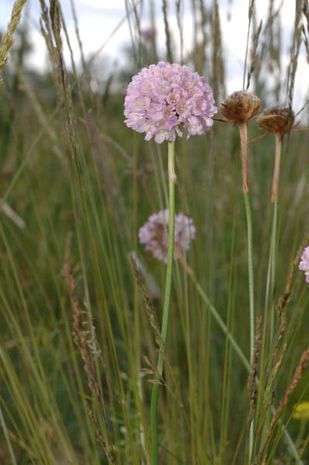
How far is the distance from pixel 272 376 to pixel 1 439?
822 millimetres

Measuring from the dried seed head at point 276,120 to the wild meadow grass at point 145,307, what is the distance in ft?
0.05

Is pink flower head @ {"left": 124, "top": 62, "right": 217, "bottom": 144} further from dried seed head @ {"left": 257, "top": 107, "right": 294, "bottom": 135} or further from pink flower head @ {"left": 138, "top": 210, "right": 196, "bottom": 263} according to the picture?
pink flower head @ {"left": 138, "top": 210, "right": 196, "bottom": 263}

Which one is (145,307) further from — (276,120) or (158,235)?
→ (158,235)

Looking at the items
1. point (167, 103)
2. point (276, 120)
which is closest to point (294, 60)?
point (276, 120)

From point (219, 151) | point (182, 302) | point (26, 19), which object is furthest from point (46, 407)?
point (219, 151)

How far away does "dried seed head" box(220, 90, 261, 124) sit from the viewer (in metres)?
0.84

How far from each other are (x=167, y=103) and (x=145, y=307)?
0.23m

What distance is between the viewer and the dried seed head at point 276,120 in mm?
915

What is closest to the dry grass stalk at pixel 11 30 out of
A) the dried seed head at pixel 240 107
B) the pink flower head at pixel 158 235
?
the dried seed head at pixel 240 107

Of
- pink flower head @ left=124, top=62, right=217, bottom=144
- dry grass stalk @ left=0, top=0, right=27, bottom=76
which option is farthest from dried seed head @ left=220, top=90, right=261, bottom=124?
dry grass stalk @ left=0, top=0, right=27, bottom=76

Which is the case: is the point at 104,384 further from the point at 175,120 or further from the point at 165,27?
the point at 175,120

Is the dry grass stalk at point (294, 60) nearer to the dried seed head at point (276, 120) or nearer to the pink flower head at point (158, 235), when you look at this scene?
the dried seed head at point (276, 120)

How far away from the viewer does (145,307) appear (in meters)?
0.88

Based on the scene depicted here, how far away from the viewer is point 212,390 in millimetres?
1576
